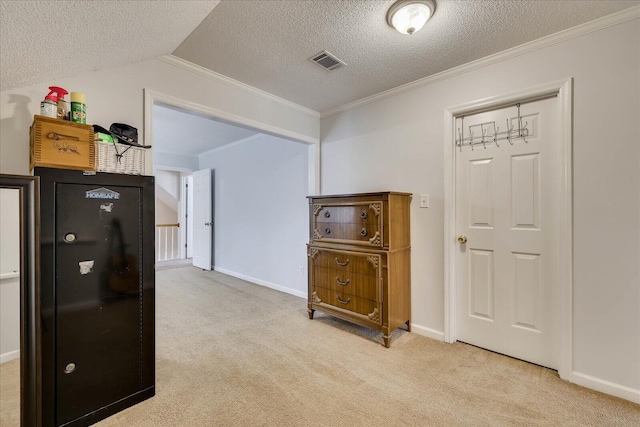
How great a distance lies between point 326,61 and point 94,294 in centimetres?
225

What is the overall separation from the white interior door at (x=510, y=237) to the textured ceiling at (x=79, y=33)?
7.46 feet

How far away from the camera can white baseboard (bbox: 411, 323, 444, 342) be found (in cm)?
255

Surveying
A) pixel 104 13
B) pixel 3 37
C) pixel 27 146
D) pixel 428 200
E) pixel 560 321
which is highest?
pixel 104 13

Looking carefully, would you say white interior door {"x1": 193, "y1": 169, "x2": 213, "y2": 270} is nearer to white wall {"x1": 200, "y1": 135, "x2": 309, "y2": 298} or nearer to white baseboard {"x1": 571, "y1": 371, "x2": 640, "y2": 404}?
white wall {"x1": 200, "y1": 135, "x2": 309, "y2": 298}

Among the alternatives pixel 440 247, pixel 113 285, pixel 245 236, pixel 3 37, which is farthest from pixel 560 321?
pixel 245 236

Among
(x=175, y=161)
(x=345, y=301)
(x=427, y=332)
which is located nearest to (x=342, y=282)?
(x=345, y=301)

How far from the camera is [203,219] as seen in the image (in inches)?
229

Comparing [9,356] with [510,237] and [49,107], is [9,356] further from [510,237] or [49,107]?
[510,237]

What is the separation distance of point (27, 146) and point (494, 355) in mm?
3498

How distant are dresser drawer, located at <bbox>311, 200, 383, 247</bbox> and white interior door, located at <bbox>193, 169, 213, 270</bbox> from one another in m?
3.40

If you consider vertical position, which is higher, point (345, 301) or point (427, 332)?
point (345, 301)

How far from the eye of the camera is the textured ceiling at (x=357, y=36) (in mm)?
1705

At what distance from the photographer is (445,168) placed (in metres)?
2.51

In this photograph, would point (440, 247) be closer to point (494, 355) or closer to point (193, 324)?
point (494, 355)
